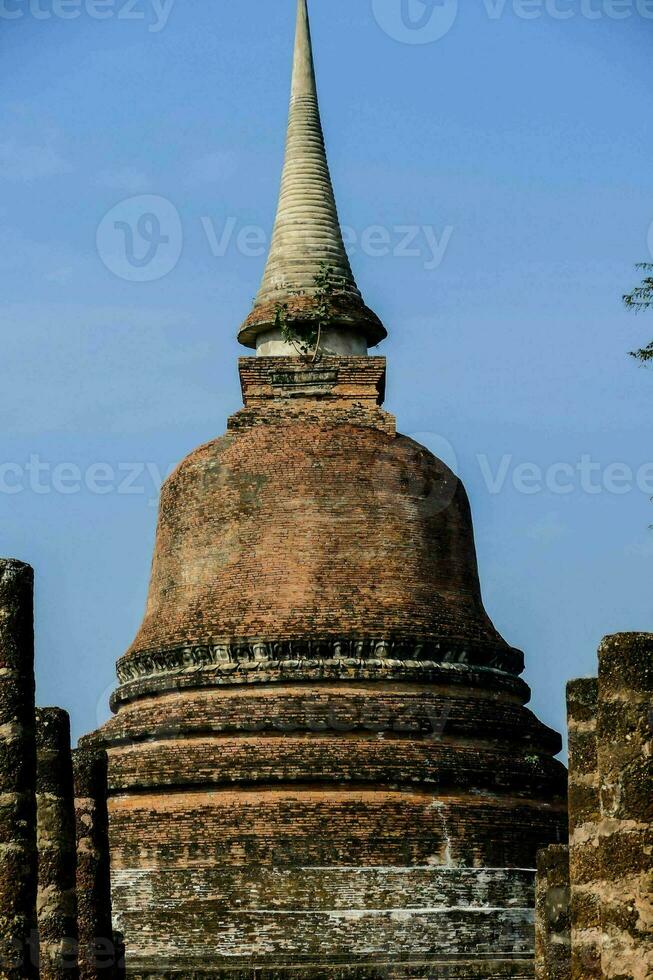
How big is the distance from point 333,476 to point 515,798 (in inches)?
206

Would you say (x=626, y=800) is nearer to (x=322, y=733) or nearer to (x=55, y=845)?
(x=55, y=845)

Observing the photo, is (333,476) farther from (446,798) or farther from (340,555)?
(446,798)

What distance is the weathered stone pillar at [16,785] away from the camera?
12070 millimetres

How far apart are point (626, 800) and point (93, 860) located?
9.22 metres

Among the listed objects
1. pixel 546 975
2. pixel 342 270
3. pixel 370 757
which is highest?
pixel 342 270

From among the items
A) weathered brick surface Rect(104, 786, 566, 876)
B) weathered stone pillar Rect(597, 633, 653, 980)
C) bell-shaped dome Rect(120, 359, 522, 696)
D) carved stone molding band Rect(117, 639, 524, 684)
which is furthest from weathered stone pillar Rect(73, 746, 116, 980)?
weathered stone pillar Rect(597, 633, 653, 980)

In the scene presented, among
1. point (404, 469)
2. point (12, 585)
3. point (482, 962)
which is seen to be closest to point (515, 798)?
point (482, 962)

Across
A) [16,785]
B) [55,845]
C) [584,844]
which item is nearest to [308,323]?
[55,845]

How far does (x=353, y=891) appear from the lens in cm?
2445

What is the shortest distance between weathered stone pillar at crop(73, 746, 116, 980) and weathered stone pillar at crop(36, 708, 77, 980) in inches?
111

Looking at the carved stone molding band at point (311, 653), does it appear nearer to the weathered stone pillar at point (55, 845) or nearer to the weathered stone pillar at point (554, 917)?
the weathered stone pillar at point (55, 845)

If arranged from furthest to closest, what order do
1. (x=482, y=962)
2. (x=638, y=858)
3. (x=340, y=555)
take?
(x=340, y=555), (x=482, y=962), (x=638, y=858)

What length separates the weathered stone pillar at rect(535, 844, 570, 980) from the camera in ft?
49.1

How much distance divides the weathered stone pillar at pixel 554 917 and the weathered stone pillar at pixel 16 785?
4.49m
